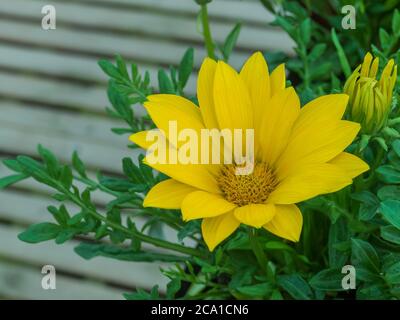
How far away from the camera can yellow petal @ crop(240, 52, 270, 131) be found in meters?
0.53

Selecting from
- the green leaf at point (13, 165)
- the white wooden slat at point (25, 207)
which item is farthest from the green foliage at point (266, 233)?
the white wooden slat at point (25, 207)

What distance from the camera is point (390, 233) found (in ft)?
1.95

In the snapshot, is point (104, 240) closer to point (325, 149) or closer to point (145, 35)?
point (145, 35)

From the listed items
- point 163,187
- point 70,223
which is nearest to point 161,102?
point 163,187

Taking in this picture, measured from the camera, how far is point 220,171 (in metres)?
0.57

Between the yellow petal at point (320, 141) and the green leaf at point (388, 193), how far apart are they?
12 centimetres

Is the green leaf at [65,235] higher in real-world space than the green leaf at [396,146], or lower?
lower

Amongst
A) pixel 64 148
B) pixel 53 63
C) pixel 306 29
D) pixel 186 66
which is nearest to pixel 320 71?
pixel 306 29

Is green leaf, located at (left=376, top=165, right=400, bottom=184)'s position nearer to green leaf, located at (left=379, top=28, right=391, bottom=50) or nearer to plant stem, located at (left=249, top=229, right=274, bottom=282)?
plant stem, located at (left=249, top=229, right=274, bottom=282)

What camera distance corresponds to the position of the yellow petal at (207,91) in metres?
0.53

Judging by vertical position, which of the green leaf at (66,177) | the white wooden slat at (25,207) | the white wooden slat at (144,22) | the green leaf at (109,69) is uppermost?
the white wooden slat at (144,22)

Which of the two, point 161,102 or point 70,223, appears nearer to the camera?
point 161,102

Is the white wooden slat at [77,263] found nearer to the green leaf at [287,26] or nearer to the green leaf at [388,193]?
the green leaf at [287,26]
